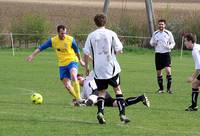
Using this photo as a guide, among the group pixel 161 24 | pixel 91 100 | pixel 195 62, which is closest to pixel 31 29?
pixel 161 24

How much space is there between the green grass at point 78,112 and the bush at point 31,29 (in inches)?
667

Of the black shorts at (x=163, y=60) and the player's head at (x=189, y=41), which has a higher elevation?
the player's head at (x=189, y=41)

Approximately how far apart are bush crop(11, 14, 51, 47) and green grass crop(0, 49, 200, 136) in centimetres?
1694

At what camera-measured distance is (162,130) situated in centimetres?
1160

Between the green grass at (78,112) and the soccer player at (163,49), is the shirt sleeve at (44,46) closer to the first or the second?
the green grass at (78,112)

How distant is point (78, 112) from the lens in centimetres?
1419

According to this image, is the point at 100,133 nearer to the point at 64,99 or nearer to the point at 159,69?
the point at 64,99

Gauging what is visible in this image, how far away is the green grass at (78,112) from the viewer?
11477mm

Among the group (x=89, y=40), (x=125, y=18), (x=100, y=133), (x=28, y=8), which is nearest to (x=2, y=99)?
(x=89, y=40)

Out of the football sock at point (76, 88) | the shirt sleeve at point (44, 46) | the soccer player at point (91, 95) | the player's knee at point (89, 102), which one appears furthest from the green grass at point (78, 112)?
the shirt sleeve at point (44, 46)

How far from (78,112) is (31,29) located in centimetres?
3020

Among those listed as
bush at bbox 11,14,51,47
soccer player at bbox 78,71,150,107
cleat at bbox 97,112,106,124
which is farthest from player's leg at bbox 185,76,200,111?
bush at bbox 11,14,51,47

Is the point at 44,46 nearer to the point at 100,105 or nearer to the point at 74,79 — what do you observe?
the point at 74,79

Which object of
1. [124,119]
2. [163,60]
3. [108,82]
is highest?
[108,82]
